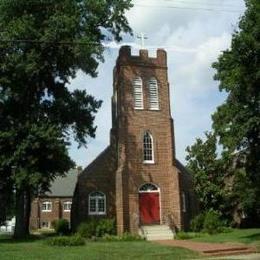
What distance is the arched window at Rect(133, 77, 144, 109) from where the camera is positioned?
132ft

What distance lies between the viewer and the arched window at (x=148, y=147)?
39.8m

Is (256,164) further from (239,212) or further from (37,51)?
(37,51)

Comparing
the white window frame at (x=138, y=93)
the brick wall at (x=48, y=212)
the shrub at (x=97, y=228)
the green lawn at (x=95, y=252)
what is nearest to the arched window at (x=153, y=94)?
the white window frame at (x=138, y=93)

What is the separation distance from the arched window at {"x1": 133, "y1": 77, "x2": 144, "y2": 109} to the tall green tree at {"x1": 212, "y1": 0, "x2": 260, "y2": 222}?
18.8 feet

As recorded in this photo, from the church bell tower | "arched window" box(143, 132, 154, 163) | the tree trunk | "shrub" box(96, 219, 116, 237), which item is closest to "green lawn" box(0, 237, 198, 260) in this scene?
"shrub" box(96, 219, 116, 237)

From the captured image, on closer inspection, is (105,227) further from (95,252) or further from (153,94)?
(95,252)

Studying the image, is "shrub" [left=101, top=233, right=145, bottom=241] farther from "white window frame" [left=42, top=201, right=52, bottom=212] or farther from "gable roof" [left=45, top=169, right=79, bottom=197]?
"white window frame" [left=42, top=201, right=52, bottom=212]

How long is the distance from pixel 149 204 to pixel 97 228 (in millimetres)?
4384

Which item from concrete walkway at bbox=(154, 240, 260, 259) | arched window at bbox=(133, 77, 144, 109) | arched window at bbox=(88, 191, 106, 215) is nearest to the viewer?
concrete walkway at bbox=(154, 240, 260, 259)

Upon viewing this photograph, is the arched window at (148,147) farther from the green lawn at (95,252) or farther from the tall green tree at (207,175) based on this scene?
the green lawn at (95,252)

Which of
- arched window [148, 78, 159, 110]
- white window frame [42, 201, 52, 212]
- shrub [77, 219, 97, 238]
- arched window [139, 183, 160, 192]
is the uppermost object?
arched window [148, 78, 159, 110]

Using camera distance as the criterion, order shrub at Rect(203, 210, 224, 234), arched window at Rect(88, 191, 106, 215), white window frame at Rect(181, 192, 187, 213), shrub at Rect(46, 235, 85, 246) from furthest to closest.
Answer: white window frame at Rect(181, 192, 187, 213)
arched window at Rect(88, 191, 106, 215)
shrub at Rect(203, 210, 224, 234)
shrub at Rect(46, 235, 85, 246)

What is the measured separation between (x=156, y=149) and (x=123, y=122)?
10.2 ft

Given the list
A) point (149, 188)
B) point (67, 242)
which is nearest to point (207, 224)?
point (149, 188)
